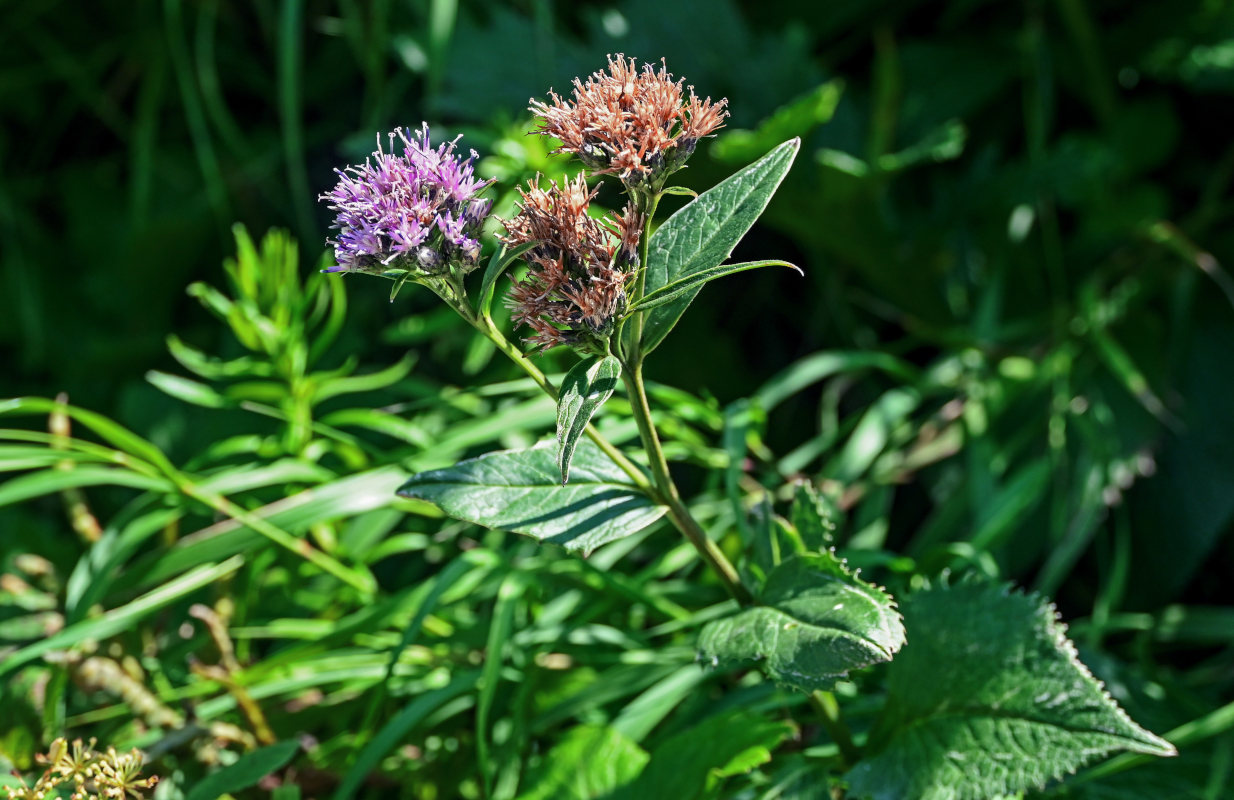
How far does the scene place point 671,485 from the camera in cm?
75

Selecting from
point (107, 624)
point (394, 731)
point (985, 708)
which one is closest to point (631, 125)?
point (985, 708)

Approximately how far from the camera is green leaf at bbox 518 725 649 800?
965mm

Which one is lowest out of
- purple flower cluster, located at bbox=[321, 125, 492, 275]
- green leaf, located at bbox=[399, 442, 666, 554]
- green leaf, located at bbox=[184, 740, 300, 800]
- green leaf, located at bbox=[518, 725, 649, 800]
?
green leaf, located at bbox=[518, 725, 649, 800]

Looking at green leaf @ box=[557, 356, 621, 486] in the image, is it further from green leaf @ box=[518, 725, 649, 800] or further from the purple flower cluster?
green leaf @ box=[518, 725, 649, 800]

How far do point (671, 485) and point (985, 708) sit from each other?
338 mm

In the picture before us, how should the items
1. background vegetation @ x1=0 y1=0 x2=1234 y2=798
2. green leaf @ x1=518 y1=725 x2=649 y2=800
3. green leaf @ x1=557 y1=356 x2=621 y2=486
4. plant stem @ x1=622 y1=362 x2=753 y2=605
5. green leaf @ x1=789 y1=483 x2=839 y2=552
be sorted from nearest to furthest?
1. green leaf @ x1=557 y1=356 x2=621 y2=486
2. plant stem @ x1=622 y1=362 x2=753 y2=605
3. green leaf @ x1=789 y1=483 x2=839 y2=552
4. green leaf @ x1=518 y1=725 x2=649 y2=800
5. background vegetation @ x1=0 y1=0 x2=1234 y2=798

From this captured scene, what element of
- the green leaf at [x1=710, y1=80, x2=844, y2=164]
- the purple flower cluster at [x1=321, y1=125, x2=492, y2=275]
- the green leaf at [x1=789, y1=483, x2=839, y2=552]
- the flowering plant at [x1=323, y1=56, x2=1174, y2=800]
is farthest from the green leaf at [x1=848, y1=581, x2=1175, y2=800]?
the green leaf at [x1=710, y1=80, x2=844, y2=164]

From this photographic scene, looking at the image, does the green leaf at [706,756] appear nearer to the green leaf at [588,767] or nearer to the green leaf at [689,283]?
the green leaf at [588,767]

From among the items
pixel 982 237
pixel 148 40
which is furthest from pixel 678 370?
pixel 148 40

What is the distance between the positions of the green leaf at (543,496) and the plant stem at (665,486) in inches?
0.7

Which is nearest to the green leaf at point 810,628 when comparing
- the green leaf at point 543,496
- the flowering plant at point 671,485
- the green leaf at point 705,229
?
the flowering plant at point 671,485

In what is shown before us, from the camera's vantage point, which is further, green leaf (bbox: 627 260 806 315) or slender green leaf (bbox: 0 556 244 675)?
slender green leaf (bbox: 0 556 244 675)

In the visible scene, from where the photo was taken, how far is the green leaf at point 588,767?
3.17ft

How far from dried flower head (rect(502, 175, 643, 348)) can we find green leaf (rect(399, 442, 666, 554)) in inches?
4.5
